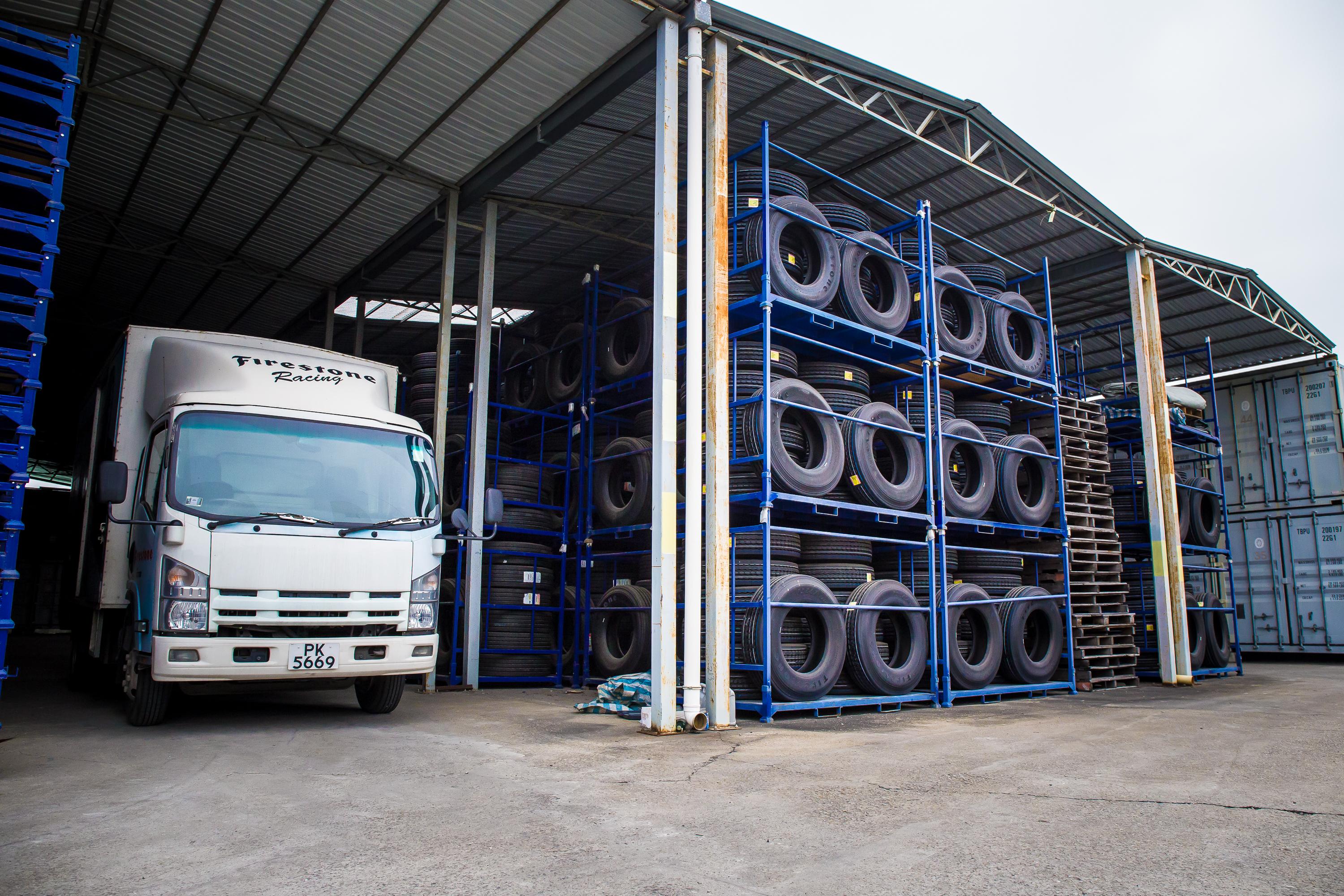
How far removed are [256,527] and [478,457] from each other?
4.82 m

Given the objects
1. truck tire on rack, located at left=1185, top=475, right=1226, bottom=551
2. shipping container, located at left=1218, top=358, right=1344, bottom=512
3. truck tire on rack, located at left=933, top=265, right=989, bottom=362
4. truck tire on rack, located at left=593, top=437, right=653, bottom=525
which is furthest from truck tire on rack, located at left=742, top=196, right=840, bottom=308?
shipping container, located at left=1218, top=358, right=1344, bottom=512

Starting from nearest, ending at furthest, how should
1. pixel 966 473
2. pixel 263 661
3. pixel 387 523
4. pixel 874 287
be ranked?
pixel 263 661, pixel 387 523, pixel 874 287, pixel 966 473

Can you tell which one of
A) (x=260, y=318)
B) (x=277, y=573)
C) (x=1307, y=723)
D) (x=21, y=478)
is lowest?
(x=1307, y=723)

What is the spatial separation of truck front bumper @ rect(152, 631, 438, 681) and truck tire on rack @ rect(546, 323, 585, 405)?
20.4 feet

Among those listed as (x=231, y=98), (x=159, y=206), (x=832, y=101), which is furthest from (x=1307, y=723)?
(x=159, y=206)

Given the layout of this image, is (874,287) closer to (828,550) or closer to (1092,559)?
(828,550)

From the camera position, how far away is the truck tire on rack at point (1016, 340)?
39.1ft

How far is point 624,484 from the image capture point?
1150cm

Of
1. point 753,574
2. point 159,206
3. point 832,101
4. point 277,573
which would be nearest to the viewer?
point 277,573

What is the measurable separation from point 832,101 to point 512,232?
5.31m

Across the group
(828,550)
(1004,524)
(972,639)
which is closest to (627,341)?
(828,550)

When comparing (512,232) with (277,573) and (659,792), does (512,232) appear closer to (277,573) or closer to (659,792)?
(277,573)

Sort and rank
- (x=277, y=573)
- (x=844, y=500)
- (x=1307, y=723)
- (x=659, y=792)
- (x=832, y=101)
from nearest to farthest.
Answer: (x=659, y=792) < (x=277, y=573) < (x=1307, y=723) < (x=844, y=500) < (x=832, y=101)

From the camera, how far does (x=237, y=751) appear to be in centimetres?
593
